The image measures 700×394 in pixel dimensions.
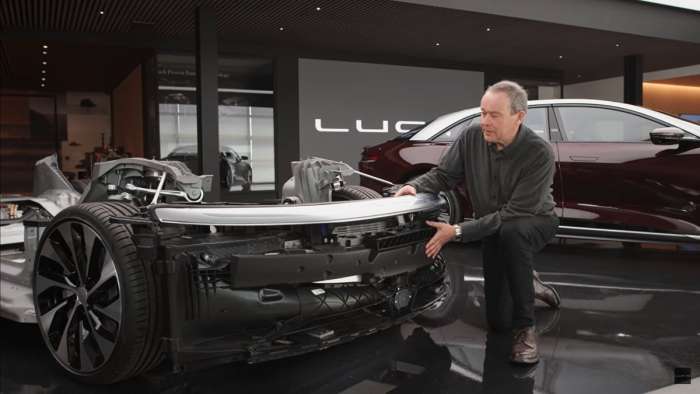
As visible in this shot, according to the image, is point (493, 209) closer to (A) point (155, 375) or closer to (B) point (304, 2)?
(A) point (155, 375)

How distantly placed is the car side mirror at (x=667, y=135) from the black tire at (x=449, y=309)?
1595 millimetres

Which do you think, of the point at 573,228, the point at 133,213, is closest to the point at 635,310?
the point at 573,228

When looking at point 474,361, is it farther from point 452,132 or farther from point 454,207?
point 452,132

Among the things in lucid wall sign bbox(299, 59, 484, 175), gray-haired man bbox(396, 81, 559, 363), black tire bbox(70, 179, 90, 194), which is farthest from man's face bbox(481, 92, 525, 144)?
lucid wall sign bbox(299, 59, 484, 175)

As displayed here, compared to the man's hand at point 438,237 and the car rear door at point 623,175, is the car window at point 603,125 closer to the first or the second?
the car rear door at point 623,175

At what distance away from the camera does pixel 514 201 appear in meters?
2.50

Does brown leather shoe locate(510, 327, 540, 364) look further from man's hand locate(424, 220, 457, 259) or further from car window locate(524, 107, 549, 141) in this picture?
car window locate(524, 107, 549, 141)

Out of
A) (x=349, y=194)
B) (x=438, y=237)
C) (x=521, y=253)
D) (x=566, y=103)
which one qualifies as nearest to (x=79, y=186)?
(x=349, y=194)

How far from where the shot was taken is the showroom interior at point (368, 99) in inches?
93.5

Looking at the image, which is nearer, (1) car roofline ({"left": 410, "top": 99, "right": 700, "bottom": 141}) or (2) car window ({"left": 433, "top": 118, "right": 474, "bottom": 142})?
(1) car roofline ({"left": 410, "top": 99, "right": 700, "bottom": 141})

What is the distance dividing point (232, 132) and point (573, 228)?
7.70 meters

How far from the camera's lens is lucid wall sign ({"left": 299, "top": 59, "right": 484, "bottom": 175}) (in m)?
11.5

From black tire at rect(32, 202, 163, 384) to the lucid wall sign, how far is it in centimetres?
904

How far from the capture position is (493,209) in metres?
2.65
